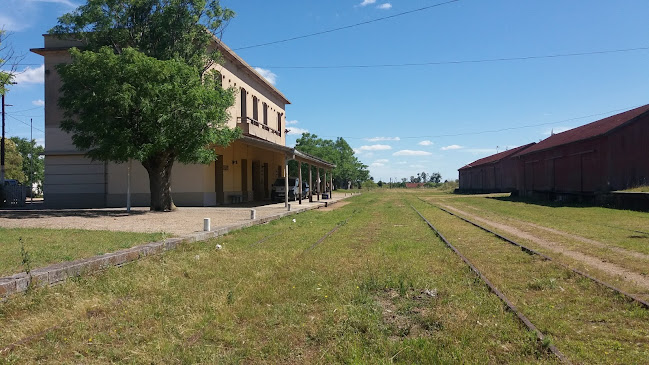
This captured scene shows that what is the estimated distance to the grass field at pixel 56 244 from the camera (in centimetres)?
796

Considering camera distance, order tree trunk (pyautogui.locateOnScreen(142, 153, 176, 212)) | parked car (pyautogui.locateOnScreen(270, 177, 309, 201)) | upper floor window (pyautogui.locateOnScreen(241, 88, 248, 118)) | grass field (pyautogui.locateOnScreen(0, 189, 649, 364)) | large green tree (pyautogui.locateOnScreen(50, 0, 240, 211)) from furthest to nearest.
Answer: parked car (pyautogui.locateOnScreen(270, 177, 309, 201)) < upper floor window (pyautogui.locateOnScreen(241, 88, 248, 118)) < tree trunk (pyautogui.locateOnScreen(142, 153, 176, 212)) < large green tree (pyautogui.locateOnScreen(50, 0, 240, 211)) < grass field (pyautogui.locateOnScreen(0, 189, 649, 364))

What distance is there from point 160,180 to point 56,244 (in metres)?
11.9

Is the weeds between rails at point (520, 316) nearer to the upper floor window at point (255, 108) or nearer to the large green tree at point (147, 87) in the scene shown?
the large green tree at point (147, 87)

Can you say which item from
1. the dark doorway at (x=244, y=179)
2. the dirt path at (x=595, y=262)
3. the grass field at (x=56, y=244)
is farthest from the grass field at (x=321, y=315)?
the dark doorway at (x=244, y=179)

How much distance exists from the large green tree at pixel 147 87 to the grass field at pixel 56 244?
6709mm

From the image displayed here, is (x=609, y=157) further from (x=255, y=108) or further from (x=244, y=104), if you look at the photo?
(x=255, y=108)

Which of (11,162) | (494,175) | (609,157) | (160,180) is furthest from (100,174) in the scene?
(494,175)

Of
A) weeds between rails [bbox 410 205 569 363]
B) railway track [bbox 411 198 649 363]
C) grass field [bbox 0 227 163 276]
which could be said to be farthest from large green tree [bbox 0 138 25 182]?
weeds between rails [bbox 410 205 569 363]

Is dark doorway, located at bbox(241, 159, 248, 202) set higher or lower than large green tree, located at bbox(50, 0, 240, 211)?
lower

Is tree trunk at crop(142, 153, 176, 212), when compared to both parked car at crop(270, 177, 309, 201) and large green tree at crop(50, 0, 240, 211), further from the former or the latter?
parked car at crop(270, 177, 309, 201)

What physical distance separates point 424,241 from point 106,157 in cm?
1492

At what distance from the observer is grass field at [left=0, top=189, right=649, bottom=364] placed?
429 centimetres

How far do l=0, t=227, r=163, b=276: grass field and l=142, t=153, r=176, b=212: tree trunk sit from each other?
28.1ft

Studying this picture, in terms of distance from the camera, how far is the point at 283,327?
5.02 metres
